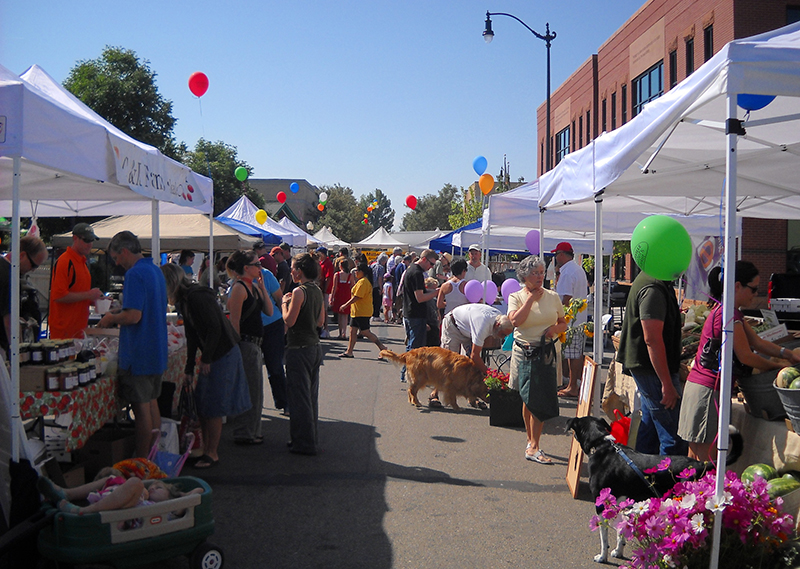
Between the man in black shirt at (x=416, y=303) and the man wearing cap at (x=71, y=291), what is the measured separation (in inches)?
168

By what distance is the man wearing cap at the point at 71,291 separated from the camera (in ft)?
20.1

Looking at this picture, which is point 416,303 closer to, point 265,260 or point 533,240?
point 265,260

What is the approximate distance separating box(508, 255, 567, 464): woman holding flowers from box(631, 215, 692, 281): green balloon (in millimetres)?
1436

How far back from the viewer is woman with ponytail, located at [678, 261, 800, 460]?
3934 millimetres

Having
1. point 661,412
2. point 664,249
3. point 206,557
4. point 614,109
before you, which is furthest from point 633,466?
point 614,109

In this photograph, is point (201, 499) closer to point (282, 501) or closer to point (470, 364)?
point (282, 501)

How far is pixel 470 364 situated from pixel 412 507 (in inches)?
124

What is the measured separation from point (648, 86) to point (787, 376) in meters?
27.2

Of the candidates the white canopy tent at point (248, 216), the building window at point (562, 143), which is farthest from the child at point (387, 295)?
the building window at point (562, 143)

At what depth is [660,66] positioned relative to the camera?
26641 mm

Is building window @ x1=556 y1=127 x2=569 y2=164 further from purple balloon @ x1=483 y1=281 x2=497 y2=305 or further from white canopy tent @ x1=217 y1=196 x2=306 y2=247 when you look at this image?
purple balloon @ x1=483 y1=281 x2=497 y2=305

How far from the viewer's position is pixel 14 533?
3180 mm

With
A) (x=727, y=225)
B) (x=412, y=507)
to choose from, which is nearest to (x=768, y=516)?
(x=727, y=225)

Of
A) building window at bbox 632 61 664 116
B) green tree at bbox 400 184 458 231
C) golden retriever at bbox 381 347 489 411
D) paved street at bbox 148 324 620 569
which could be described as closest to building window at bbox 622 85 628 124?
building window at bbox 632 61 664 116
